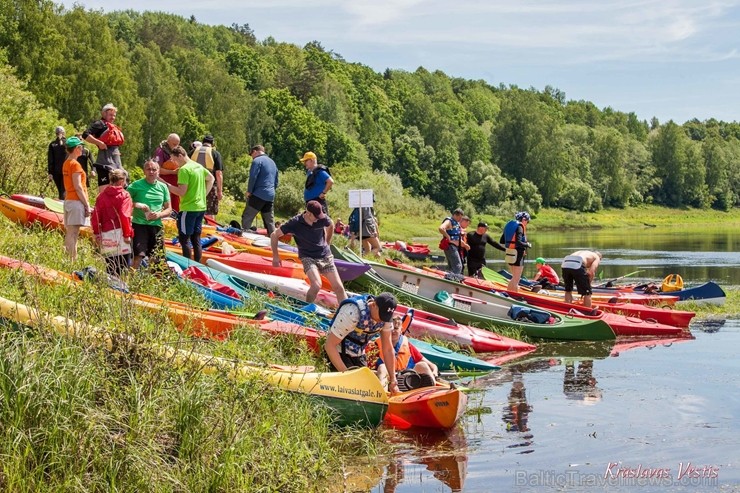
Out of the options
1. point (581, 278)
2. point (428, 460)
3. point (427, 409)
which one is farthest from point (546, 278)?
point (428, 460)

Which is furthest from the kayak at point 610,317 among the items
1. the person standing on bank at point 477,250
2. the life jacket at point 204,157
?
the life jacket at point 204,157

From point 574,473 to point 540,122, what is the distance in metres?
96.7

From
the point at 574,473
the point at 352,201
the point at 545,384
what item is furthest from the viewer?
the point at 352,201

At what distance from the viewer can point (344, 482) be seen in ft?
25.1

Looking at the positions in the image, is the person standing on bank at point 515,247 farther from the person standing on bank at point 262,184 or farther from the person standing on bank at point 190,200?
the person standing on bank at point 190,200

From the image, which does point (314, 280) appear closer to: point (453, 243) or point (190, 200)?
point (190, 200)

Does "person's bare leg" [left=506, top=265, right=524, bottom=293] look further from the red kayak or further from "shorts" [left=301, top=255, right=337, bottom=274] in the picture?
"shorts" [left=301, top=255, right=337, bottom=274]

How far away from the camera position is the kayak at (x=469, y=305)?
15.2 m

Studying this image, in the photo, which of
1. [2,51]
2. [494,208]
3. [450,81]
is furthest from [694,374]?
[450,81]

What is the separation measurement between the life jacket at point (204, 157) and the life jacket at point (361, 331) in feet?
25.8

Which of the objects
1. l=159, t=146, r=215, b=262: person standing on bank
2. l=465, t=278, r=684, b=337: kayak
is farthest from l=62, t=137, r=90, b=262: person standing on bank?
l=465, t=278, r=684, b=337: kayak

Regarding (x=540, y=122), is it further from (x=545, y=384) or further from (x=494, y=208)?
(x=545, y=384)

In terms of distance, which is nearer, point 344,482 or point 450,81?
point 344,482

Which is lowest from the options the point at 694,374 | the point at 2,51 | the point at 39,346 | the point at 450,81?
the point at 694,374
